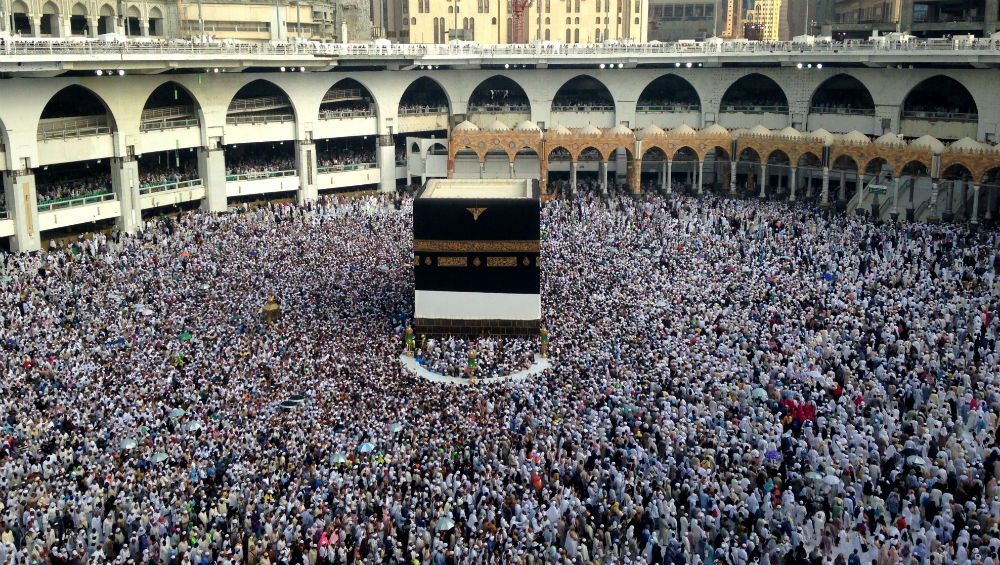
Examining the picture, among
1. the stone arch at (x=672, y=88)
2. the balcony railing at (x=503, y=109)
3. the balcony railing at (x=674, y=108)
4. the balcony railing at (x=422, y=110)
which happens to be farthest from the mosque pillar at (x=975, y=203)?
the balcony railing at (x=422, y=110)

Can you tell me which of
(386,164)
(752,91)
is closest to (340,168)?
(386,164)

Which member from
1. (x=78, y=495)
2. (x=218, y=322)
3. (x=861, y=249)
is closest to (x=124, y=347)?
(x=218, y=322)

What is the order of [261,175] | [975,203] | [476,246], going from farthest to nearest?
1. [261,175]
2. [975,203]
3. [476,246]

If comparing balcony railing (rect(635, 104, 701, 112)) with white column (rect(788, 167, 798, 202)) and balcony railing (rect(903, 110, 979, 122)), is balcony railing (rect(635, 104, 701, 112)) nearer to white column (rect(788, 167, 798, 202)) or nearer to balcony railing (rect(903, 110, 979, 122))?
white column (rect(788, 167, 798, 202))

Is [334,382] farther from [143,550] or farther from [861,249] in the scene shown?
[861,249]

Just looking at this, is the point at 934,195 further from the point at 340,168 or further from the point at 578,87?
the point at 340,168

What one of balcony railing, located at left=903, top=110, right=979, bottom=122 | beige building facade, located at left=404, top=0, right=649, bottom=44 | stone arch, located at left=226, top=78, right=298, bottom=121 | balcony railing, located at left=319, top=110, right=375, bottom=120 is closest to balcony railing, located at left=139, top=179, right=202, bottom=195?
stone arch, located at left=226, top=78, right=298, bottom=121
